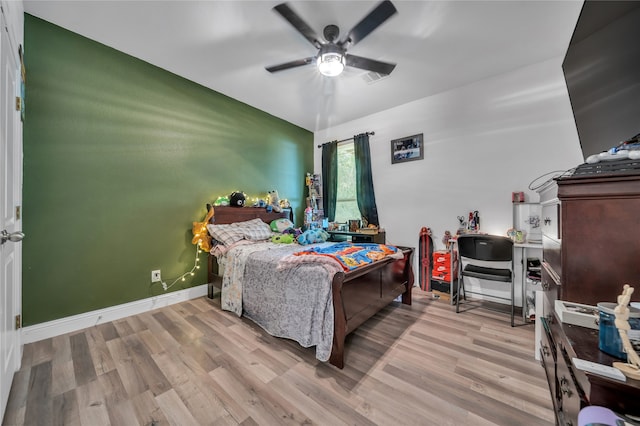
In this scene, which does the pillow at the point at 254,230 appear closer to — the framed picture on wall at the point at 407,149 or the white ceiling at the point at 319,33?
the white ceiling at the point at 319,33

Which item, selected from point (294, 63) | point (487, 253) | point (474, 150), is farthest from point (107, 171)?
point (474, 150)

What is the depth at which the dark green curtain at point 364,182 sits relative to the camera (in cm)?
394

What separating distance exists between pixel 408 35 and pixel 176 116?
2712mm

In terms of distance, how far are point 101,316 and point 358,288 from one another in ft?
8.24

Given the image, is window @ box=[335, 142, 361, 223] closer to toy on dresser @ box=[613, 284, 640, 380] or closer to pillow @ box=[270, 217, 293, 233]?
pillow @ box=[270, 217, 293, 233]

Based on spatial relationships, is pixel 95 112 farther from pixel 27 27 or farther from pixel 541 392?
pixel 541 392

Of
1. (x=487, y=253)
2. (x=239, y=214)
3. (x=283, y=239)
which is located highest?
(x=239, y=214)

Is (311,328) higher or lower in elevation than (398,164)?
lower

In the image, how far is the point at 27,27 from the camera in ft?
6.55

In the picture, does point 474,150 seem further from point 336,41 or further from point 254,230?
point 254,230

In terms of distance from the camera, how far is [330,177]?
445 centimetres

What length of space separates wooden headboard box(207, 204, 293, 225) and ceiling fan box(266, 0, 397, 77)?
1.78m

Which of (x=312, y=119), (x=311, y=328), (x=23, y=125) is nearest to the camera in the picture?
(x=311, y=328)

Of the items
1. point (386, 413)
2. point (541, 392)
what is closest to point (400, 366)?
point (386, 413)
